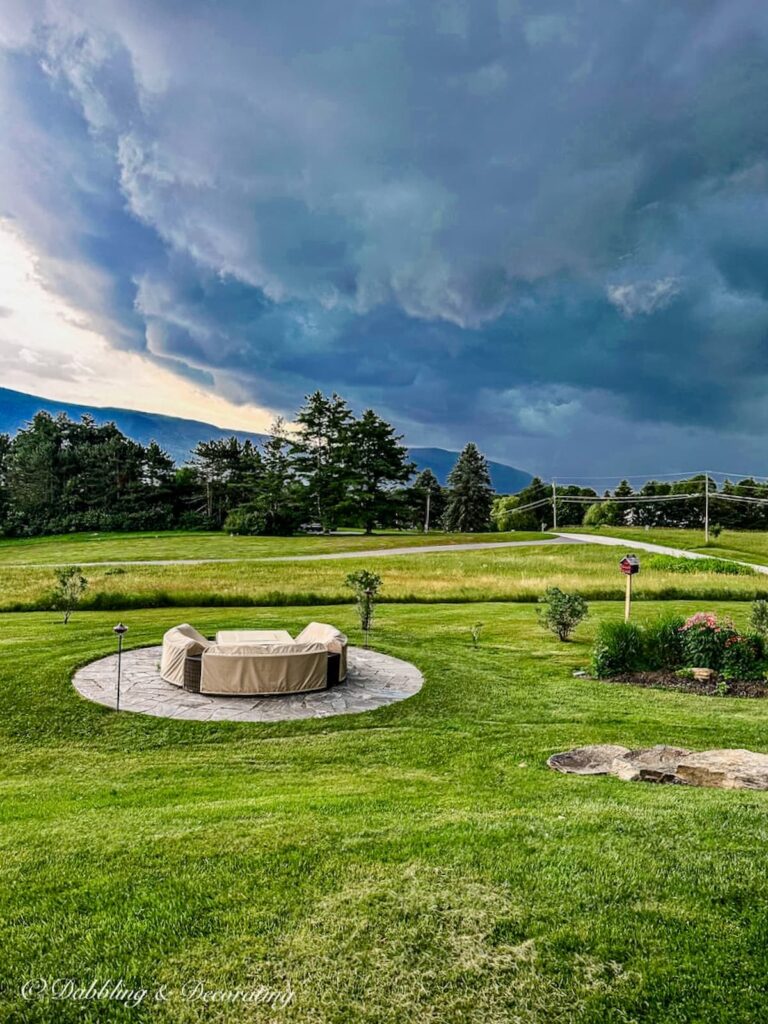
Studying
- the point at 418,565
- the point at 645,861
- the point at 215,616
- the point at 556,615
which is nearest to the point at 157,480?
the point at 418,565

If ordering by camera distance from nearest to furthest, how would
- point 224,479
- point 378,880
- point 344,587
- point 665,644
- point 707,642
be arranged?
point 378,880
point 707,642
point 665,644
point 344,587
point 224,479

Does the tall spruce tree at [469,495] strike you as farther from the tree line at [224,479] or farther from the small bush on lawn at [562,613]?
the small bush on lawn at [562,613]

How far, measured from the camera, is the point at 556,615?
45.3ft

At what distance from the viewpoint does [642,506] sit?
72562 mm

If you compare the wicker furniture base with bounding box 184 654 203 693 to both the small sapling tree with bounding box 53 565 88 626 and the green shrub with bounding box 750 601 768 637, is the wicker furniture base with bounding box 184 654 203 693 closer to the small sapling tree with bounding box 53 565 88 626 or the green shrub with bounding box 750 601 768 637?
the small sapling tree with bounding box 53 565 88 626

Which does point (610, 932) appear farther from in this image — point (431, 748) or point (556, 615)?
point (556, 615)

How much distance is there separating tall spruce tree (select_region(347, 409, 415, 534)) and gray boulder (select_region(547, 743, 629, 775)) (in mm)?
47278

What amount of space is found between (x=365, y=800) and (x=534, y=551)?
113 ft

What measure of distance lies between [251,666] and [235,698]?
1.94ft

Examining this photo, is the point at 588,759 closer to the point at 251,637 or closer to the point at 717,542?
the point at 251,637

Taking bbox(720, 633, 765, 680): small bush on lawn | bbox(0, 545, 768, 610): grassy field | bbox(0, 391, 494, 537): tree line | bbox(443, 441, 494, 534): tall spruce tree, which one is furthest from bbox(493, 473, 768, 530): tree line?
bbox(720, 633, 765, 680): small bush on lawn

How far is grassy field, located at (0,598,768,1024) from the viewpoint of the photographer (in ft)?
9.18

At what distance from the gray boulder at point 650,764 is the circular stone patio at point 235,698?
369 cm

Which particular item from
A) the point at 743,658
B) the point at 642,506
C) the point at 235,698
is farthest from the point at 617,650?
the point at 642,506
